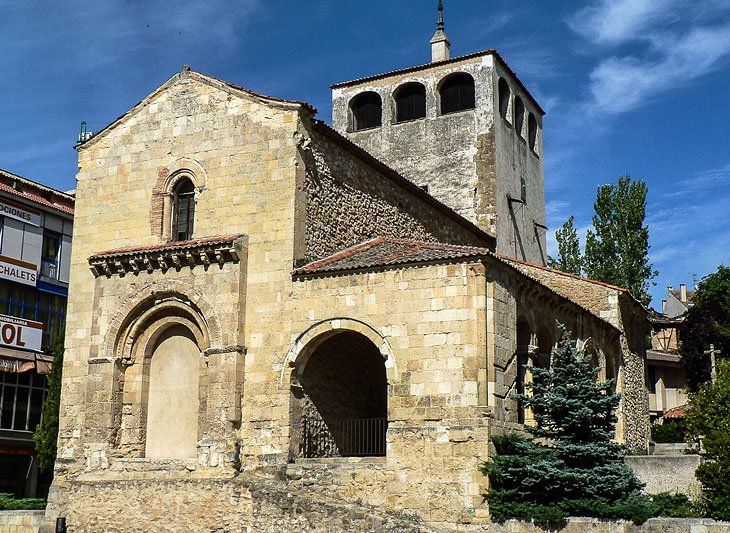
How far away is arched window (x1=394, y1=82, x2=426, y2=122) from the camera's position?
3192 centimetres

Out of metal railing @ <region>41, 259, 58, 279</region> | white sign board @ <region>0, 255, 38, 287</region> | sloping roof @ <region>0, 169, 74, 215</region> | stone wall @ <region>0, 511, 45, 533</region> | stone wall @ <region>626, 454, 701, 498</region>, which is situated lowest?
stone wall @ <region>0, 511, 45, 533</region>

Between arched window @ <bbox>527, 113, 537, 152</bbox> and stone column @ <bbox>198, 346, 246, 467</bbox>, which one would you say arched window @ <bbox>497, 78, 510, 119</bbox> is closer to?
arched window @ <bbox>527, 113, 537, 152</bbox>

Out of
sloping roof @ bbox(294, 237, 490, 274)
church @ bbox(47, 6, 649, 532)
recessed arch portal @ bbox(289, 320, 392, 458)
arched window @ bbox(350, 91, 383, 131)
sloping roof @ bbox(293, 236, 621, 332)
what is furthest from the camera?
arched window @ bbox(350, 91, 383, 131)

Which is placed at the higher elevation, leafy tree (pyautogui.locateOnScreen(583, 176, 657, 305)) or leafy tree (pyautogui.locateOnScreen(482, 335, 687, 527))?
leafy tree (pyautogui.locateOnScreen(583, 176, 657, 305))

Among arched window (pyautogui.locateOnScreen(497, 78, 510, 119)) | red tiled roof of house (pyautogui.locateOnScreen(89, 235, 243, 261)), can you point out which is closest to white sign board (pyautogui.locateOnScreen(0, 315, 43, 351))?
red tiled roof of house (pyautogui.locateOnScreen(89, 235, 243, 261))

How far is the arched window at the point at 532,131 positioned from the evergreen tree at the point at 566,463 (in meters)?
19.6

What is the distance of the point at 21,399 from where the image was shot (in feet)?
88.4

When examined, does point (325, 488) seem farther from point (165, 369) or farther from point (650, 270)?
point (650, 270)

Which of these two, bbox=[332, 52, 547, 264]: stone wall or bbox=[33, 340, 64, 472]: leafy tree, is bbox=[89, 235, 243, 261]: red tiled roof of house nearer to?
bbox=[33, 340, 64, 472]: leafy tree

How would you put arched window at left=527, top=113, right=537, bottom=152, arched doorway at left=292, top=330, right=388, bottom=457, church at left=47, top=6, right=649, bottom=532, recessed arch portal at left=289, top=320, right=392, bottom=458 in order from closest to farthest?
church at left=47, top=6, right=649, bottom=532 → recessed arch portal at left=289, top=320, right=392, bottom=458 → arched doorway at left=292, top=330, right=388, bottom=457 → arched window at left=527, top=113, right=537, bottom=152

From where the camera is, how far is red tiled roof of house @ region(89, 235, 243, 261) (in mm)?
18078

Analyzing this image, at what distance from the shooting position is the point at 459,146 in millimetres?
30641

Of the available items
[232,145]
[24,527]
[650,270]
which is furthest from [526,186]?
[24,527]

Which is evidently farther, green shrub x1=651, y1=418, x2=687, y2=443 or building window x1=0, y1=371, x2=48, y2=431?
green shrub x1=651, y1=418, x2=687, y2=443
